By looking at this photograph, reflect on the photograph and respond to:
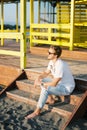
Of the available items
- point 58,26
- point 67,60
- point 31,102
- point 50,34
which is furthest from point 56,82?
point 50,34

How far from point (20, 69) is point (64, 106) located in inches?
78.1

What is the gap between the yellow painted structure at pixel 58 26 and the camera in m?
8.27

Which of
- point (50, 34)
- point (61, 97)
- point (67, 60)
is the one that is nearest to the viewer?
point (61, 97)

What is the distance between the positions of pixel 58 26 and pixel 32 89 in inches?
148

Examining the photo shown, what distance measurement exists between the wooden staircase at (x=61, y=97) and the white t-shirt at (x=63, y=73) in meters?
0.25

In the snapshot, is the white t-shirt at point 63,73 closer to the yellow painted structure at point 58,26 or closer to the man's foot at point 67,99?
the man's foot at point 67,99

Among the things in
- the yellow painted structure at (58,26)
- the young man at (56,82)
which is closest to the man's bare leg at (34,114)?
the young man at (56,82)

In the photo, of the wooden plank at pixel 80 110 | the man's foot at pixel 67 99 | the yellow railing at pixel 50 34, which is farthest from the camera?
the yellow railing at pixel 50 34

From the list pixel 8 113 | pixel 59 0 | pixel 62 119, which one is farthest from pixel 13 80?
pixel 59 0

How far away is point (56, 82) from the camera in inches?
227

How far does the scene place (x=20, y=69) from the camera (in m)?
7.66

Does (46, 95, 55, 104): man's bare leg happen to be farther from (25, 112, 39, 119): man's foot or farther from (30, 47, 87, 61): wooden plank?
(30, 47, 87, 61): wooden plank

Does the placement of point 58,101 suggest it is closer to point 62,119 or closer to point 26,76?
A: point 62,119

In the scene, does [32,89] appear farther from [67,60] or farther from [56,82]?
[67,60]
